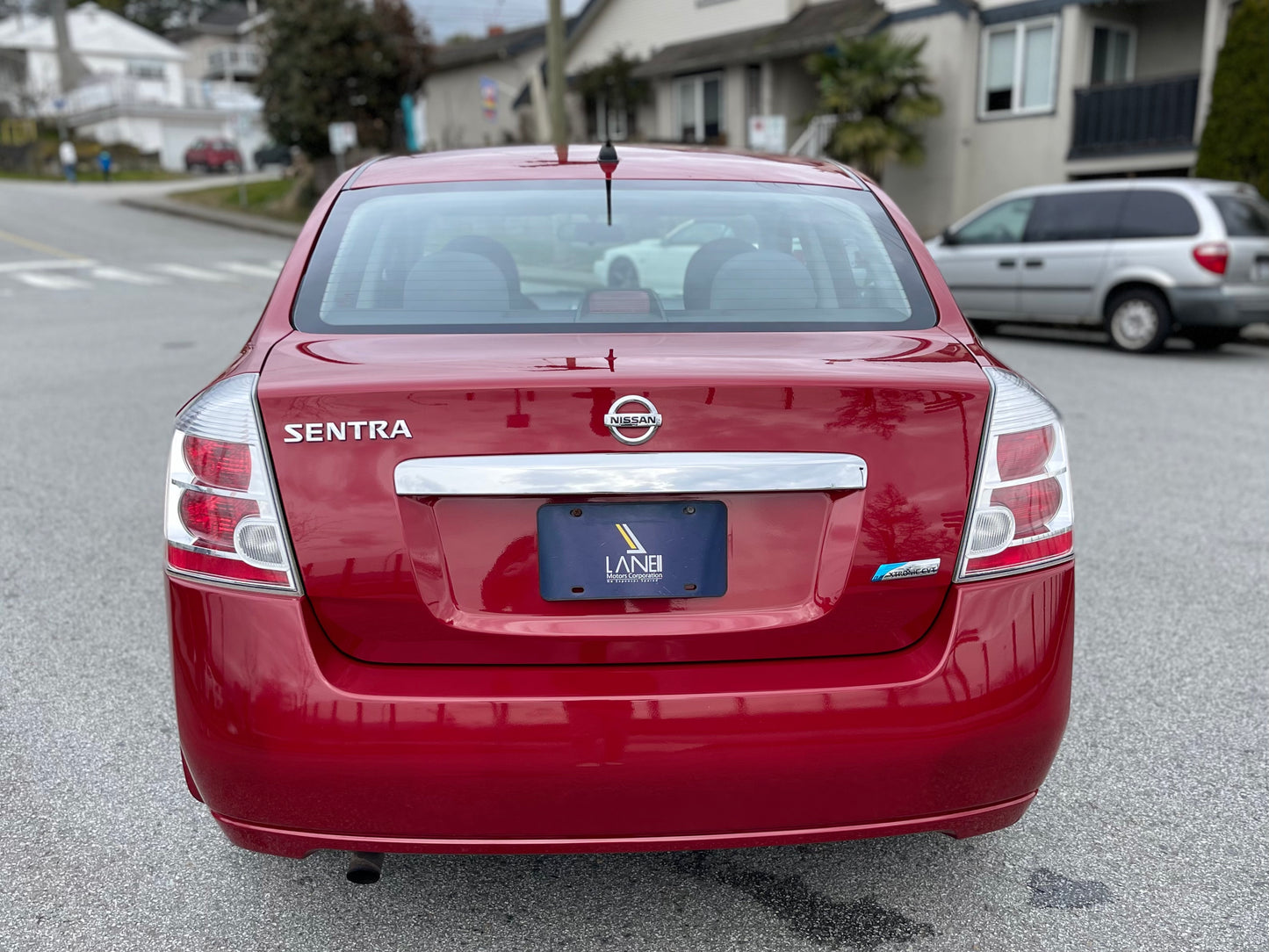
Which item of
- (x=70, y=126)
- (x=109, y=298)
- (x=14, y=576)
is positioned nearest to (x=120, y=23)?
(x=70, y=126)

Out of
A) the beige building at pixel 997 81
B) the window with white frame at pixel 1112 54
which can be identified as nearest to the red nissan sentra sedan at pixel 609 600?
the beige building at pixel 997 81

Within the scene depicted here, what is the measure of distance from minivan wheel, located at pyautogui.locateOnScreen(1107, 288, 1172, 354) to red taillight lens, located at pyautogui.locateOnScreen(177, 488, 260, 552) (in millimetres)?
11061

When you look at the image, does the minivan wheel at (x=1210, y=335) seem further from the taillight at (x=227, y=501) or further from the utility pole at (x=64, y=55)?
the utility pole at (x=64, y=55)

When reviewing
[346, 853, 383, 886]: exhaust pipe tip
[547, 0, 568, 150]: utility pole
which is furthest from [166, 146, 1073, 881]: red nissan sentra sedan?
[547, 0, 568, 150]: utility pole

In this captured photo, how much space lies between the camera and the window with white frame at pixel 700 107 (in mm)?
27219

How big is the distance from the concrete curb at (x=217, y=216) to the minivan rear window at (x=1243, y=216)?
21.1 m

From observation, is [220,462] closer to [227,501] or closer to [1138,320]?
[227,501]

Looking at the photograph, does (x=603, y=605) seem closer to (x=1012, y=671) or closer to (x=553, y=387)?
(x=553, y=387)

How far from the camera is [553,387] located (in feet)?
6.88

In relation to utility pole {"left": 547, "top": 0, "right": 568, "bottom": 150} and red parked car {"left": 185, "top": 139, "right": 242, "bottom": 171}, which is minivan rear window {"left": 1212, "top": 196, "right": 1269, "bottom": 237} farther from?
red parked car {"left": 185, "top": 139, "right": 242, "bottom": 171}

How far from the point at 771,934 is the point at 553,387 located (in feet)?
4.21

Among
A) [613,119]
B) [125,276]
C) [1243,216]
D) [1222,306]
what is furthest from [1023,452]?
[613,119]

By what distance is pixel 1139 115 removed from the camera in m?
19.7

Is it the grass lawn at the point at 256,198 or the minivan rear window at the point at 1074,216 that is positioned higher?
the minivan rear window at the point at 1074,216
